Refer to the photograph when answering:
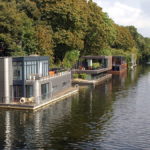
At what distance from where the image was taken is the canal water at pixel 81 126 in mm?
40000

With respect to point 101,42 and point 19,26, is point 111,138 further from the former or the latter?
point 101,42

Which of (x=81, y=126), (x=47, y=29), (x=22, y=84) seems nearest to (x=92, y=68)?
(x=47, y=29)

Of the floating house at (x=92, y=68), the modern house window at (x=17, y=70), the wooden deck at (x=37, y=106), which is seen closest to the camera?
the wooden deck at (x=37, y=106)

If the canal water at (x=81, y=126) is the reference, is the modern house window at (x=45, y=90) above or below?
above

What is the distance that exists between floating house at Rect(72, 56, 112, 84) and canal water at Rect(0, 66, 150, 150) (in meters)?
31.6

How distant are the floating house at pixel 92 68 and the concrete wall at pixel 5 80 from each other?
3760 centimetres

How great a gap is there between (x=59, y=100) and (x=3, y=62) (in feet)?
48.2

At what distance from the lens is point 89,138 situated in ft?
140

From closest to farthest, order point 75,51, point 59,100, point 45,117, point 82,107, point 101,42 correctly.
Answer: point 45,117 → point 82,107 → point 59,100 → point 75,51 → point 101,42

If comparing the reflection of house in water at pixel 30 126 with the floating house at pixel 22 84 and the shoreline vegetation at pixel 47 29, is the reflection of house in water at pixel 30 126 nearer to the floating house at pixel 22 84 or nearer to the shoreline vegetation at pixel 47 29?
the floating house at pixel 22 84

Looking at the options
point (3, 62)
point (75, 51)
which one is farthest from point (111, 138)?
point (75, 51)

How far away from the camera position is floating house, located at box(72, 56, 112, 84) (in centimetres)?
10331

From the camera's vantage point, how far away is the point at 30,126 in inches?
1886

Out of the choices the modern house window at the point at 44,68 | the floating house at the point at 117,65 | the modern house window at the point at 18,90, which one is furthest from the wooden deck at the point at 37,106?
the floating house at the point at 117,65
